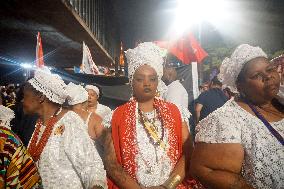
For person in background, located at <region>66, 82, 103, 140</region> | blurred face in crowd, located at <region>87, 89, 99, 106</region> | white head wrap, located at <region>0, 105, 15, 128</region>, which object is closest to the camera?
white head wrap, located at <region>0, 105, 15, 128</region>

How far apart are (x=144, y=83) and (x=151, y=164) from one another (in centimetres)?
92

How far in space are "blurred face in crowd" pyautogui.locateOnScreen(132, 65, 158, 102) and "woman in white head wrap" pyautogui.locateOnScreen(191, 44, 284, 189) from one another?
119 centimetres

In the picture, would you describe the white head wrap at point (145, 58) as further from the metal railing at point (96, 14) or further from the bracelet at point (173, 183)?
the metal railing at point (96, 14)

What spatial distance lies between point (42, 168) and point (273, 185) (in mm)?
2151

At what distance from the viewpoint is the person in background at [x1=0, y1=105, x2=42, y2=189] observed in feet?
7.69

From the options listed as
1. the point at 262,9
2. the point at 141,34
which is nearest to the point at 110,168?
the point at 141,34

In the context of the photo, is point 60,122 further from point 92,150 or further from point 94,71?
point 94,71

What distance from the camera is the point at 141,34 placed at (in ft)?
69.8

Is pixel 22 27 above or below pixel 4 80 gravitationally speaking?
above

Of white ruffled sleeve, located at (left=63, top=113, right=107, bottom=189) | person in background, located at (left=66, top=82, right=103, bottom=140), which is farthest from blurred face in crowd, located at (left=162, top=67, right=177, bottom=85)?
white ruffled sleeve, located at (left=63, top=113, right=107, bottom=189)

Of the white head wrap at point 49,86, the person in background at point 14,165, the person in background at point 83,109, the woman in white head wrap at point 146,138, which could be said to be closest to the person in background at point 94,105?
the person in background at point 83,109

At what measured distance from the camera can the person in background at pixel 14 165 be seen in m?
2.34

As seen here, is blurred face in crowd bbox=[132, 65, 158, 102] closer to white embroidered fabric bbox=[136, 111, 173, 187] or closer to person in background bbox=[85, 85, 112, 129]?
white embroidered fabric bbox=[136, 111, 173, 187]

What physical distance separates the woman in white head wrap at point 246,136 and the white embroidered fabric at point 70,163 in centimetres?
123
